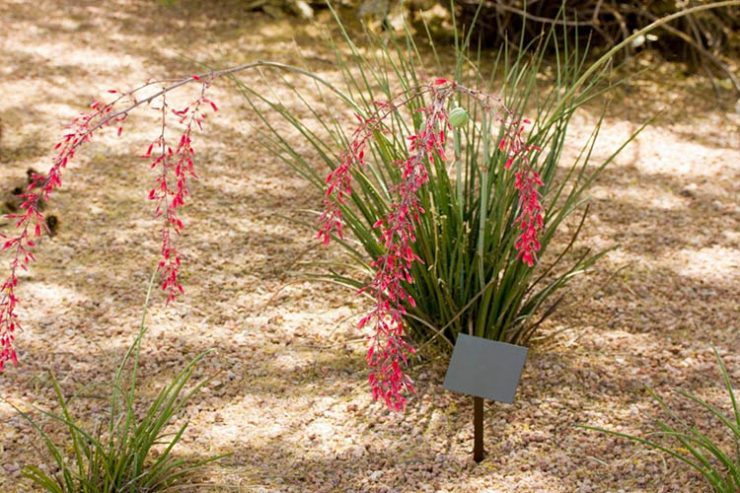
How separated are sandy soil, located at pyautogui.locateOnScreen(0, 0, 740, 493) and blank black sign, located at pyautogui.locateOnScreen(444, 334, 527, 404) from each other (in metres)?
0.27

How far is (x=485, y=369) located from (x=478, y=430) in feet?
0.62

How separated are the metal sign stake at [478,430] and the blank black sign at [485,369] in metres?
0.07

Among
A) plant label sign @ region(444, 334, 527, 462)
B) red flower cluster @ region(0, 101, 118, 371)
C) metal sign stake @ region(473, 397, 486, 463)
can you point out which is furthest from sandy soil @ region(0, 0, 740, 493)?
red flower cluster @ region(0, 101, 118, 371)

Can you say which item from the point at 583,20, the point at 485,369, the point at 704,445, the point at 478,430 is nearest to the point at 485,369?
the point at 485,369

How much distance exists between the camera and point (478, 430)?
7.07 feet

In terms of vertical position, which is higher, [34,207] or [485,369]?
[34,207]

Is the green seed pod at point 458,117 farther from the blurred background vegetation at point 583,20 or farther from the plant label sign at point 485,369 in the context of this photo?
the blurred background vegetation at point 583,20

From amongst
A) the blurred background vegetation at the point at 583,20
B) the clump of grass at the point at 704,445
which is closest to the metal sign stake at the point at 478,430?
the clump of grass at the point at 704,445

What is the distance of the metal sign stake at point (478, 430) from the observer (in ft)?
6.93

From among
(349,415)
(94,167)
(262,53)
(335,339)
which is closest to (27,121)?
(94,167)

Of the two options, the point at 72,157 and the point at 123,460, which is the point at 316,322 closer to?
the point at 123,460

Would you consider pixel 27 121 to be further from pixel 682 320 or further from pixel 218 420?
pixel 682 320

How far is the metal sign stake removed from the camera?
211 centimetres

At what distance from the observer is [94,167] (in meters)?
3.53
